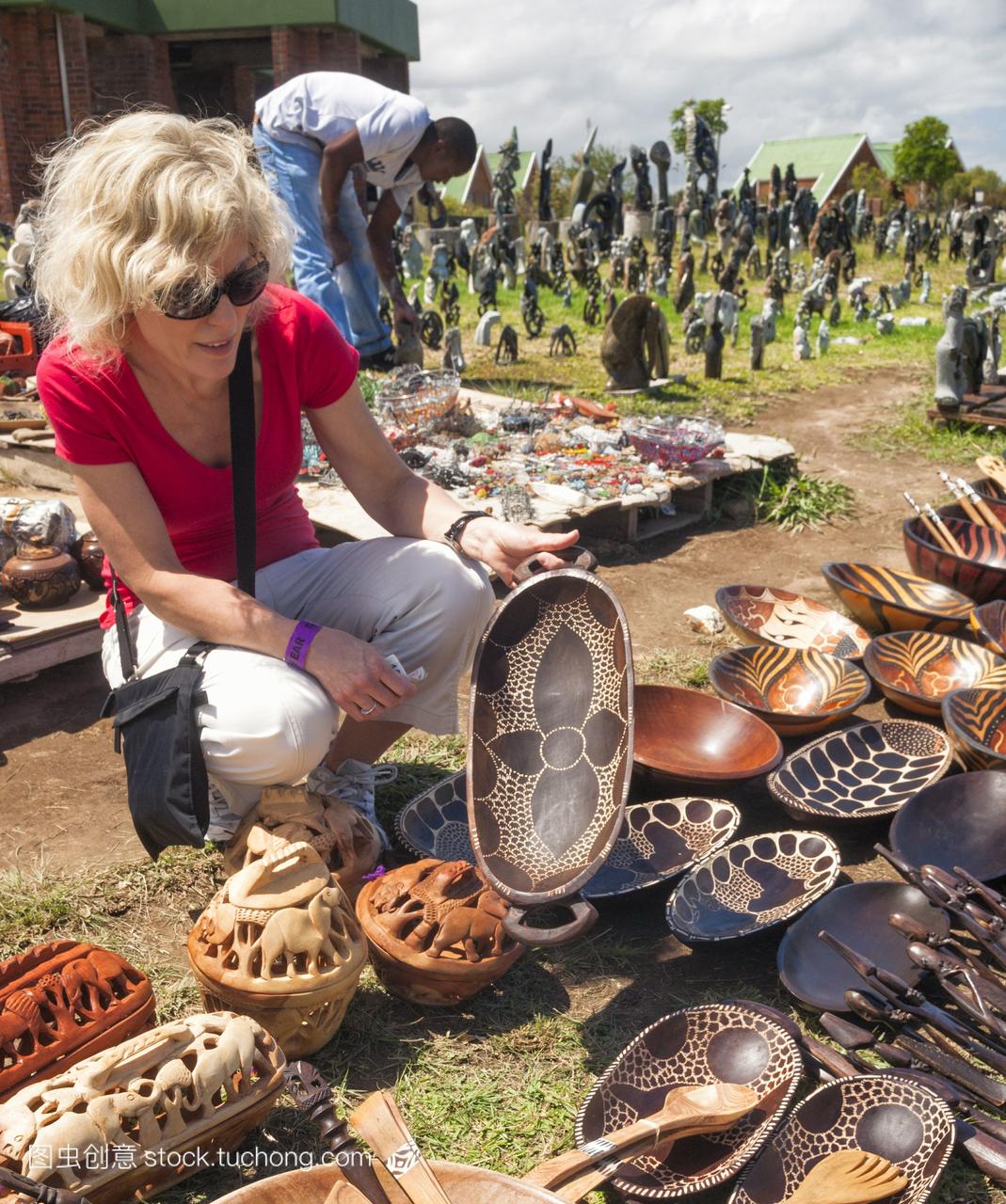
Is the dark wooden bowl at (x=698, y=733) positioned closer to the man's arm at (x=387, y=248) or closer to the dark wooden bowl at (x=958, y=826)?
the dark wooden bowl at (x=958, y=826)

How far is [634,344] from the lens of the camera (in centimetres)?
695

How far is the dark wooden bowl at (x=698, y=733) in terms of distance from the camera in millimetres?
2777

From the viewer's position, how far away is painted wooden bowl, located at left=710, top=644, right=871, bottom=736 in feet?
10.2

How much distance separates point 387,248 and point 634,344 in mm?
1650

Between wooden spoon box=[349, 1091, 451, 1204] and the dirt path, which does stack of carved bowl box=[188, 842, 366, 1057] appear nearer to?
wooden spoon box=[349, 1091, 451, 1204]

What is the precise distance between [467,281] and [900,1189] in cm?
1251

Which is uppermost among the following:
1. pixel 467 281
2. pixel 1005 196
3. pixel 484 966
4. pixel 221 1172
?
pixel 1005 196

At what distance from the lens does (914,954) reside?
6.27ft

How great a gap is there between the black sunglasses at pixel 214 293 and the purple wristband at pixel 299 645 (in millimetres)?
613

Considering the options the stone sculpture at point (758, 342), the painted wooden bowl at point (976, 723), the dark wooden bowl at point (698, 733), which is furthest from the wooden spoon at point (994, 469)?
the stone sculpture at point (758, 342)

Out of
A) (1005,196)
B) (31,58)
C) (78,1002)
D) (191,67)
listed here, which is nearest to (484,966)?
(78,1002)

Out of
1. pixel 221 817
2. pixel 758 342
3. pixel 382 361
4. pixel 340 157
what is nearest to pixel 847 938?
pixel 221 817

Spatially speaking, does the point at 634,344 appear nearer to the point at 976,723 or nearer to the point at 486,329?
the point at 486,329

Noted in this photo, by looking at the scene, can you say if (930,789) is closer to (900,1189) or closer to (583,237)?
(900,1189)
